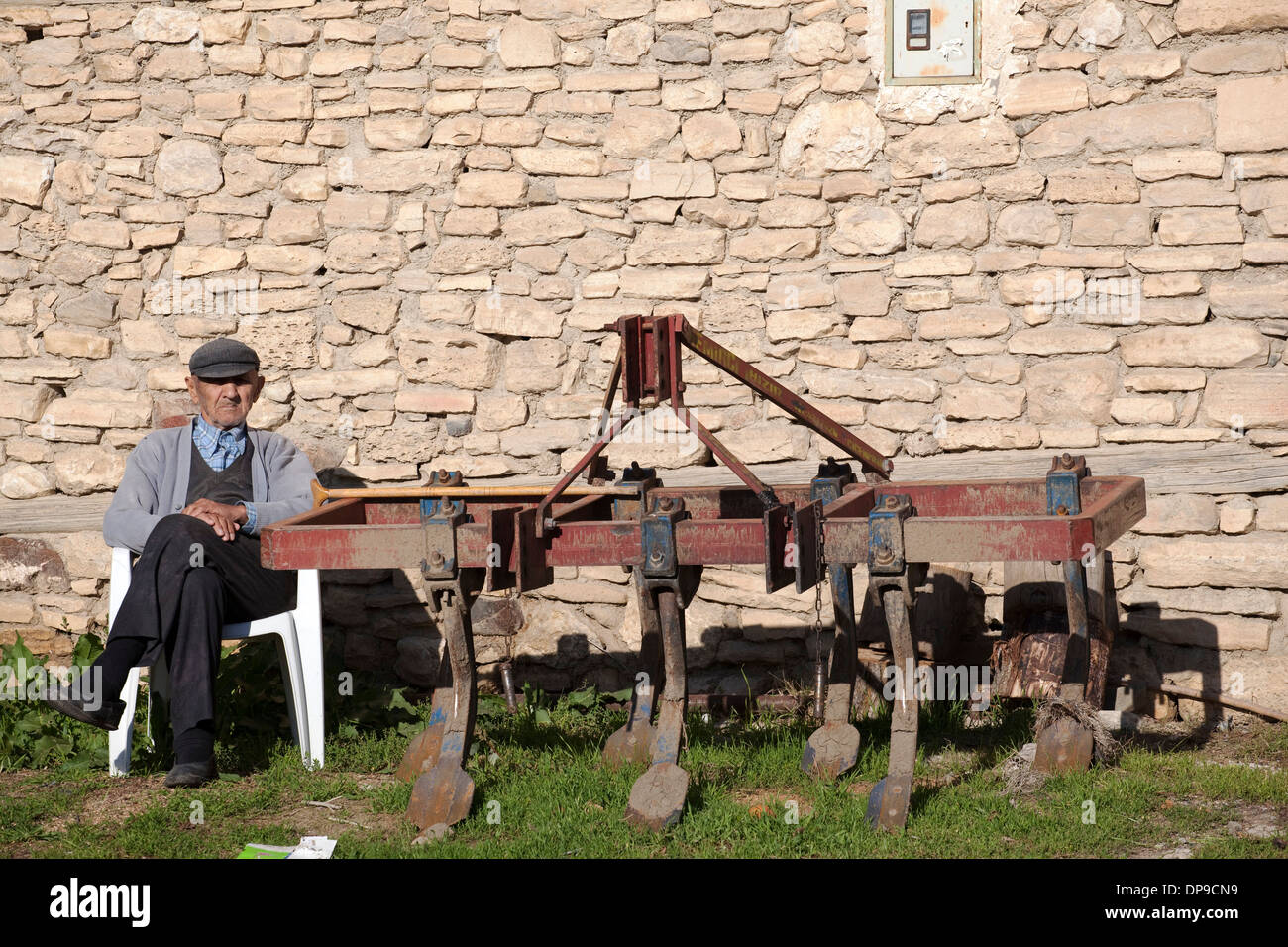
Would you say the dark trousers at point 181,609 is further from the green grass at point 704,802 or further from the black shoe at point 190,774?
the green grass at point 704,802

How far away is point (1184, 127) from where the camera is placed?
4934mm

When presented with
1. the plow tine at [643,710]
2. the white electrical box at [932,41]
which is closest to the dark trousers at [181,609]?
the plow tine at [643,710]

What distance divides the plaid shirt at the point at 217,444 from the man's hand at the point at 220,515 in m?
0.35

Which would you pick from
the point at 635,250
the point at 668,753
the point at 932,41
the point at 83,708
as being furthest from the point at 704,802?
the point at 932,41

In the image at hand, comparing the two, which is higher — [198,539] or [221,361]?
[221,361]

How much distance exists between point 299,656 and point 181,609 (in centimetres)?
44

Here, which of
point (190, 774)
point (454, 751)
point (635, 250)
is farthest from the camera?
point (635, 250)

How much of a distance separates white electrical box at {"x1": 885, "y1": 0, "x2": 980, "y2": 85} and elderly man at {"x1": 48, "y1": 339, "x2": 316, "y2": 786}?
264 cm

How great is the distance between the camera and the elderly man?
174 inches

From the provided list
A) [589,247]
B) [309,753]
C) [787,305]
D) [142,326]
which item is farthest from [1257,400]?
[142,326]

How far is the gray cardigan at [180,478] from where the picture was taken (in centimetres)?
485

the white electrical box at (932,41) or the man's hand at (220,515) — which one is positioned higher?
the white electrical box at (932,41)

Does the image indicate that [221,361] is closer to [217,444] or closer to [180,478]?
[217,444]

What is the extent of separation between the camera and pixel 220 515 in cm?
467
